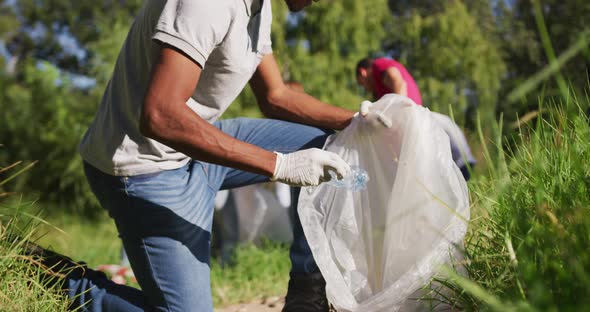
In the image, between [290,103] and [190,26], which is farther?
[290,103]

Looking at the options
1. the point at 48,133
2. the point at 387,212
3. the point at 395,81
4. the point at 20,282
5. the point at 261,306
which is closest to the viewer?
the point at 20,282

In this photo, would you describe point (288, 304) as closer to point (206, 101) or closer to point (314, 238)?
point (314, 238)

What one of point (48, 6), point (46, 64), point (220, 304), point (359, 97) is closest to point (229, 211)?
point (220, 304)

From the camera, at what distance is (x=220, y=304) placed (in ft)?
12.2

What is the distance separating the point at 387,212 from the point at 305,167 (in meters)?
0.42

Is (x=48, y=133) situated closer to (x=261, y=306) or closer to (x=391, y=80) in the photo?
(x=391, y=80)

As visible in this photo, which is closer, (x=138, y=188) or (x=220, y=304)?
(x=138, y=188)

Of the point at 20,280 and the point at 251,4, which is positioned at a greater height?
the point at 251,4

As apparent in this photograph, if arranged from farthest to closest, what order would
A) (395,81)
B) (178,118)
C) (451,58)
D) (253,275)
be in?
(451,58) < (253,275) < (395,81) < (178,118)

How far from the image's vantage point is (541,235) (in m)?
1.38

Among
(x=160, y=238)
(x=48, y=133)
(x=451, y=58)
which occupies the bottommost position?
(x=48, y=133)

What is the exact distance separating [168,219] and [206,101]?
391 millimetres

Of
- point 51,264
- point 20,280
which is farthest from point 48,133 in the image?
point 20,280

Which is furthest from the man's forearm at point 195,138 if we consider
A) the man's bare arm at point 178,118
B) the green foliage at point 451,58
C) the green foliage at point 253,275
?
the green foliage at point 451,58
